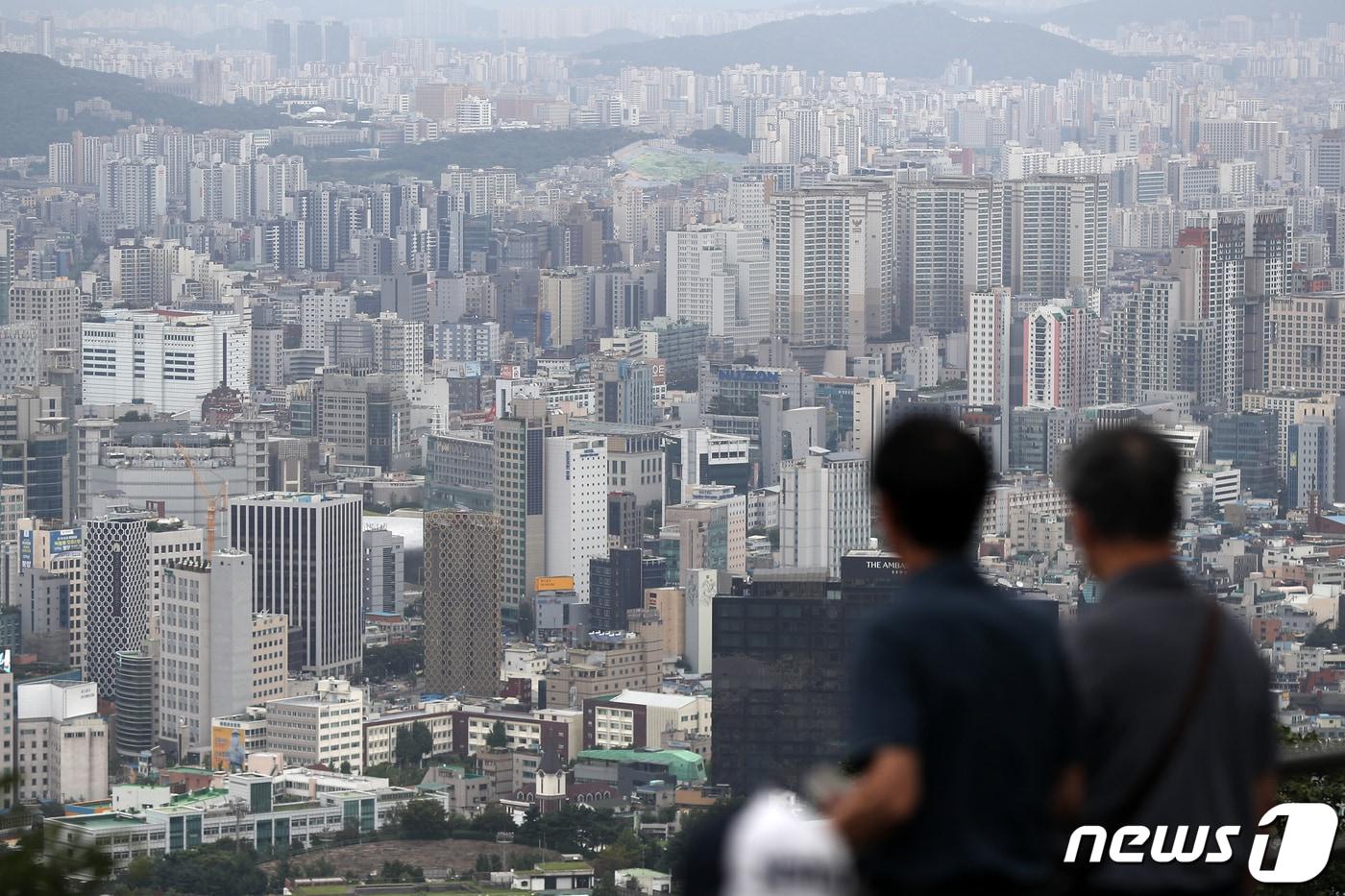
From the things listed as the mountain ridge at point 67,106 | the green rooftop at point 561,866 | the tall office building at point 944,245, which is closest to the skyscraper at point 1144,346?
the tall office building at point 944,245

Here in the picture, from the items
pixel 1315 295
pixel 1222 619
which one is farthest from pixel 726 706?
pixel 1315 295

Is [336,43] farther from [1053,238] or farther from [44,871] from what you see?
[44,871]

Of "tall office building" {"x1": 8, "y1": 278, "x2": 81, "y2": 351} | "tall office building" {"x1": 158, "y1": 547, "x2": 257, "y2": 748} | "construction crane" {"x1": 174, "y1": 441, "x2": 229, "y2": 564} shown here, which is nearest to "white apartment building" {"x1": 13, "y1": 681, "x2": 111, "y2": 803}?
"tall office building" {"x1": 158, "y1": 547, "x2": 257, "y2": 748}

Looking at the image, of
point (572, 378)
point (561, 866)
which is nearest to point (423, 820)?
point (561, 866)

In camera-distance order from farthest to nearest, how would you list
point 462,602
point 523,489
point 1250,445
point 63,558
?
1. point 1250,445
2. point 523,489
3. point 63,558
4. point 462,602

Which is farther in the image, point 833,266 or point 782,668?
point 833,266

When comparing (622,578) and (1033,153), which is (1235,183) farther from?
(622,578)

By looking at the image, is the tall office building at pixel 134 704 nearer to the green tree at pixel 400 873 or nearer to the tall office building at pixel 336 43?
the green tree at pixel 400 873
